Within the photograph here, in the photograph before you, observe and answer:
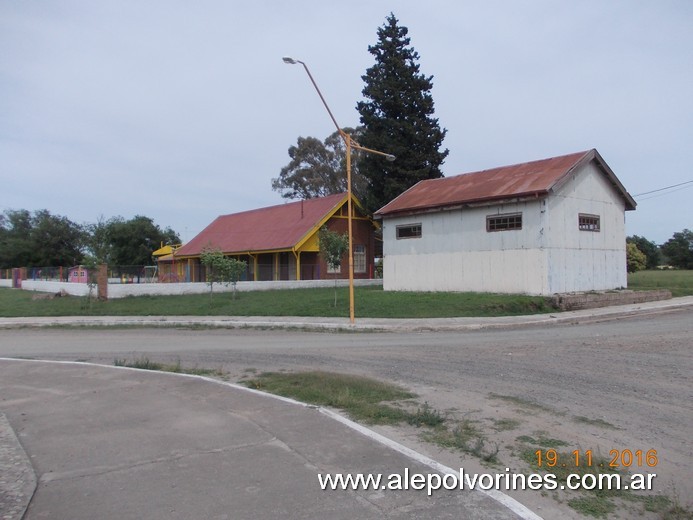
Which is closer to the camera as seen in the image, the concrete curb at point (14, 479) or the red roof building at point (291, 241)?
the concrete curb at point (14, 479)

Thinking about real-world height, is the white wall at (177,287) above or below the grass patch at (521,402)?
above

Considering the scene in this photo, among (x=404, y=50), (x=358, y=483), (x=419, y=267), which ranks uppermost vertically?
(x=404, y=50)

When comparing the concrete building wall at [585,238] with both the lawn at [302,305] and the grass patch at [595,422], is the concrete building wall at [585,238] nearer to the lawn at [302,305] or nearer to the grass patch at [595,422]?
the lawn at [302,305]

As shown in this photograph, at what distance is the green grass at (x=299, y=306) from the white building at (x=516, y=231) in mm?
1775

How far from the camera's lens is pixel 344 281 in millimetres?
36688

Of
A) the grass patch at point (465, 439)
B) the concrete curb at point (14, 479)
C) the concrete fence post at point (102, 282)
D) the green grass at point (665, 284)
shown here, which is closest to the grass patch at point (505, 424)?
the grass patch at point (465, 439)

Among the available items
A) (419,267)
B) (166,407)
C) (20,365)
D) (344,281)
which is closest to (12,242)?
(344,281)

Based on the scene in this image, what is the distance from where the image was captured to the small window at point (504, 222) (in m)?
24.4

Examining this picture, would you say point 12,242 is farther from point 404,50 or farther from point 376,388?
point 376,388

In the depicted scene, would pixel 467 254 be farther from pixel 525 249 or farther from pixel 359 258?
pixel 359 258

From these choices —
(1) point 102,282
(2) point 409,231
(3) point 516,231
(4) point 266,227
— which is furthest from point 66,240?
(3) point 516,231

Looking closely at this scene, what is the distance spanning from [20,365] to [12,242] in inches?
2303

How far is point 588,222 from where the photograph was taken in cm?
2600

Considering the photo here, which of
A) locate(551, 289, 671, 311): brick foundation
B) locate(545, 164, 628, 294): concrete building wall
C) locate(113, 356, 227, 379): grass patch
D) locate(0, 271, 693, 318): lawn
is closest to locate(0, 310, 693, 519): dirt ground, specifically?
locate(113, 356, 227, 379): grass patch
